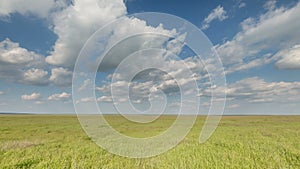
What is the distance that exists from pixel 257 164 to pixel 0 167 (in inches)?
398

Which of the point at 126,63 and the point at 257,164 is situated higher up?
the point at 126,63

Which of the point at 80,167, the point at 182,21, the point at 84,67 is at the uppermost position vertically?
the point at 182,21

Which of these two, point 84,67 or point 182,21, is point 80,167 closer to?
point 84,67

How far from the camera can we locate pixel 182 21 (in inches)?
478

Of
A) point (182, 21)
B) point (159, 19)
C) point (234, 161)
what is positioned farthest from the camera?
point (159, 19)

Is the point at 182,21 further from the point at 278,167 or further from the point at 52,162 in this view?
the point at 52,162

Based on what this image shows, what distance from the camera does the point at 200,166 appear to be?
8.62 metres

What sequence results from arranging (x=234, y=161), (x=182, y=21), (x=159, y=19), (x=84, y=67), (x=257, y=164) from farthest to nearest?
1. (x=159, y=19)
2. (x=182, y=21)
3. (x=84, y=67)
4. (x=234, y=161)
5. (x=257, y=164)

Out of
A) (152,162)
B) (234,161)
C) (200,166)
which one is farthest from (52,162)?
(234,161)

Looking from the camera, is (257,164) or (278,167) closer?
(278,167)

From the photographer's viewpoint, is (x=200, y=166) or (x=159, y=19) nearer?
(x=200, y=166)

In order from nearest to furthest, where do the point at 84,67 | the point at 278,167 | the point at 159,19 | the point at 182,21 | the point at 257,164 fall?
the point at 278,167, the point at 257,164, the point at 84,67, the point at 182,21, the point at 159,19

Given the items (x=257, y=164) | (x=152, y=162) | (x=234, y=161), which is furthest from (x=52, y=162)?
(x=257, y=164)

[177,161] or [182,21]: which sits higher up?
[182,21]
